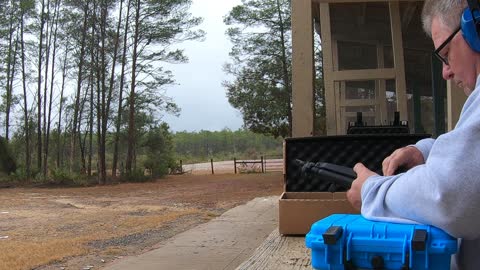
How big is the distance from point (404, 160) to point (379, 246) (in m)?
0.39

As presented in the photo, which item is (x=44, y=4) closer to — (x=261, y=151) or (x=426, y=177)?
(x=426, y=177)

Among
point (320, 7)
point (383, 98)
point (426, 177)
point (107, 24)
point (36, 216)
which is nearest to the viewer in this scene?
point (426, 177)

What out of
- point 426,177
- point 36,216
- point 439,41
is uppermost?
point 439,41

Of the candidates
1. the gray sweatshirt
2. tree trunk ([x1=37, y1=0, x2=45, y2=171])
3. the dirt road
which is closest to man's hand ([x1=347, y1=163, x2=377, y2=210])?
the gray sweatshirt

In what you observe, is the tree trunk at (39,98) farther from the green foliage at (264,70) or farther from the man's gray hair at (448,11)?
the man's gray hair at (448,11)

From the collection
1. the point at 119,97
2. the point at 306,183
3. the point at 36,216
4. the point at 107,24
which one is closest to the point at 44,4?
the point at 107,24

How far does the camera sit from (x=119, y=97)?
30.1 metres

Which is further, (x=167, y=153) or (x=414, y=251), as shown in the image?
A: (x=167, y=153)

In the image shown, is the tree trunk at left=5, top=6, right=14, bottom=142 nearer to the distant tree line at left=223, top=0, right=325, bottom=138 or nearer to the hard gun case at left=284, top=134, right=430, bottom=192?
the distant tree line at left=223, top=0, right=325, bottom=138

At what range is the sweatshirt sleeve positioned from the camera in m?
0.88

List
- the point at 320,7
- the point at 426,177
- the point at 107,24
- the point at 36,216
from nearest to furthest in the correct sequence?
1. the point at 426,177
2. the point at 320,7
3. the point at 36,216
4. the point at 107,24

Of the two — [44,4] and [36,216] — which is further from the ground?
[44,4]

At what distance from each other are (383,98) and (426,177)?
11.4 meters

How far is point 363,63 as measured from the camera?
54.8 ft
